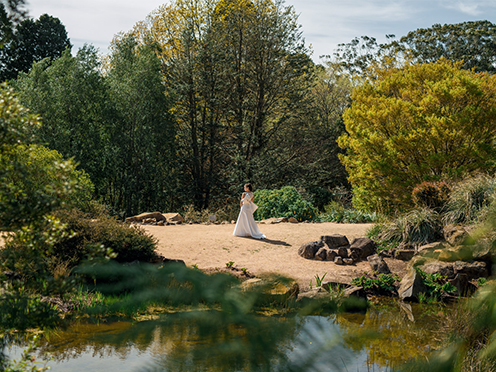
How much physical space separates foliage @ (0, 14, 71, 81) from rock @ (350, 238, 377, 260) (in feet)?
73.4

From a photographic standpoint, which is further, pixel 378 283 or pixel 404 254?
pixel 404 254

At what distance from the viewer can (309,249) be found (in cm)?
894

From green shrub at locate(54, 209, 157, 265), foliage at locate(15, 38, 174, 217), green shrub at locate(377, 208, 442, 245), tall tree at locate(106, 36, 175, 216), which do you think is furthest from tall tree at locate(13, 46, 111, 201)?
green shrub at locate(377, 208, 442, 245)

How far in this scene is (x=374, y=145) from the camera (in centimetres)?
1131

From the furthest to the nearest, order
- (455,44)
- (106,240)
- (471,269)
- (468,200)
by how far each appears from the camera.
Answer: (455,44)
(468,200)
(471,269)
(106,240)

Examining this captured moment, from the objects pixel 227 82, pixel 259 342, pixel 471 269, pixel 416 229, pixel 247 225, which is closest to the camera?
pixel 259 342

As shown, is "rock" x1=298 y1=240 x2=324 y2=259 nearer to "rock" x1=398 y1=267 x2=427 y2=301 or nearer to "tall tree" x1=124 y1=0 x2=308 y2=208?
"rock" x1=398 y1=267 x2=427 y2=301

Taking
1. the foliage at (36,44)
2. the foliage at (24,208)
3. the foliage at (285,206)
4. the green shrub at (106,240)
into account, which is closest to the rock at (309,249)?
the green shrub at (106,240)

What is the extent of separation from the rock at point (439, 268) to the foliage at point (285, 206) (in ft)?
18.8

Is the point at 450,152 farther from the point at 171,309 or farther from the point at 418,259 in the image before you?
the point at 171,309

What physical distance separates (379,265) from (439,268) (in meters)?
1.05

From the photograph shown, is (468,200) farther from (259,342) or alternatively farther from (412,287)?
(259,342)

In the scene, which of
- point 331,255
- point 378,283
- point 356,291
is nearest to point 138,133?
point 331,255

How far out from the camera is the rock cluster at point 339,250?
8664 millimetres
